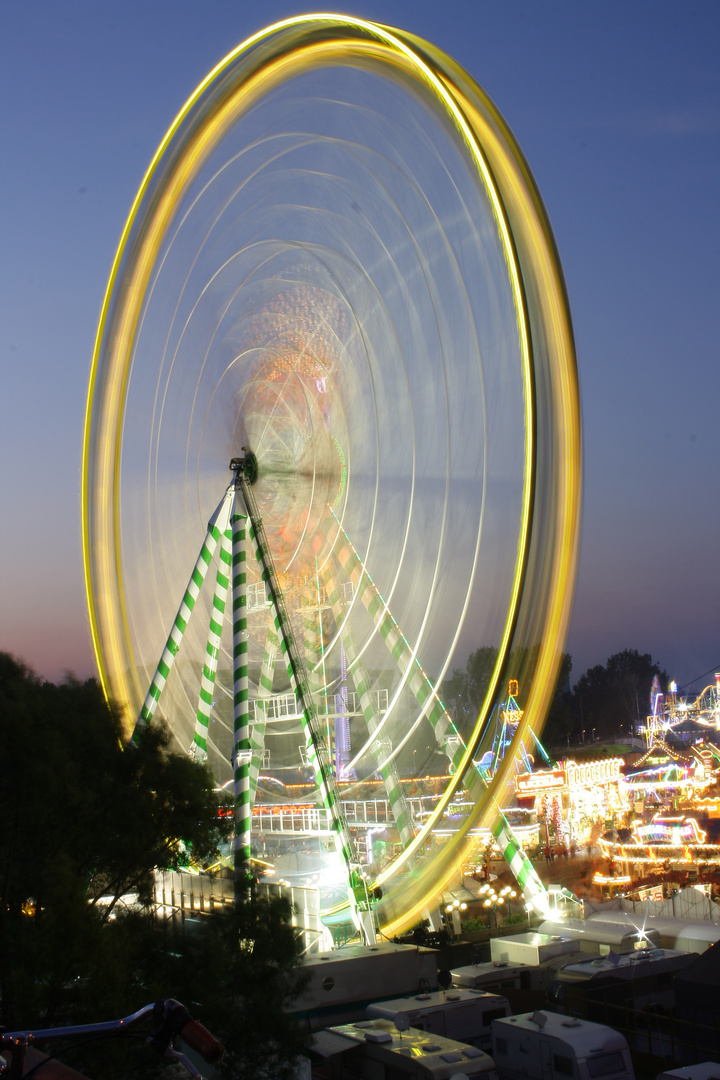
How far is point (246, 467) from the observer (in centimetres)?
1268

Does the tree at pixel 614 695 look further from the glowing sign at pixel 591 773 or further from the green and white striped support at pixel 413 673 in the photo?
the green and white striped support at pixel 413 673

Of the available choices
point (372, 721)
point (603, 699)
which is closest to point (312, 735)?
point (372, 721)

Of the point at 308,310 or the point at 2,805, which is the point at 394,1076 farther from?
the point at 308,310

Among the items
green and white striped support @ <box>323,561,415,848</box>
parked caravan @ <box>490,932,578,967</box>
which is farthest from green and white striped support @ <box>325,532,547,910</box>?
parked caravan @ <box>490,932,578,967</box>

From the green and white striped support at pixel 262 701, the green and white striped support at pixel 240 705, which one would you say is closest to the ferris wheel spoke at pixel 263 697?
the green and white striped support at pixel 262 701

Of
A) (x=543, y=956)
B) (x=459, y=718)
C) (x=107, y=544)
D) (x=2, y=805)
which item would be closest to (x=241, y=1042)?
(x=2, y=805)

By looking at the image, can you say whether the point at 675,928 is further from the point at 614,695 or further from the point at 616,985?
the point at 614,695

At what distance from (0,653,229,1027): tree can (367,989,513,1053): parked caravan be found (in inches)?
136

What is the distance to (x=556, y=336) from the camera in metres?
9.57

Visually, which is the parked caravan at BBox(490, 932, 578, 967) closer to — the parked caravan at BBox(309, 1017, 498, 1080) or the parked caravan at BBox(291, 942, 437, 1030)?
the parked caravan at BBox(291, 942, 437, 1030)

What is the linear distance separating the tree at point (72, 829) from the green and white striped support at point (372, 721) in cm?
244

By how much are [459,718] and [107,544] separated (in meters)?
7.33

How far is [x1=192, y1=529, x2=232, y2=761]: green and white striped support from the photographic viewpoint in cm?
1296

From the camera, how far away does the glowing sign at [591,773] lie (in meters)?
27.7
